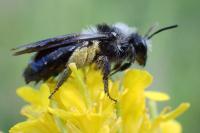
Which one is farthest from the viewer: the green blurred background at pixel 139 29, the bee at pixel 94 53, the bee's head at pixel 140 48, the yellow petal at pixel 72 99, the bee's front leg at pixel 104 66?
the green blurred background at pixel 139 29

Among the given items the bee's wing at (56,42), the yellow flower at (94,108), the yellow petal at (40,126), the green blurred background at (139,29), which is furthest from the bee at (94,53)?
the green blurred background at (139,29)

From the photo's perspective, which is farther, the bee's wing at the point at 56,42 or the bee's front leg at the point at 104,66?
the bee's front leg at the point at 104,66

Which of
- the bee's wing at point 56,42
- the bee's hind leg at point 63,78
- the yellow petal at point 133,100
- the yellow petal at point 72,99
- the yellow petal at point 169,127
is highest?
the bee's wing at point 56,42

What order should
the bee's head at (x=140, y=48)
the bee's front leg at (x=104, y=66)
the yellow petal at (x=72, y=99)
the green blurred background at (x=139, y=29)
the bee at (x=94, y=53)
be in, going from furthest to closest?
the green blurred background at (x=139, y=29) → the bee's head at (x=140, y=48) → the bee at (x=94, y=53) → the bee's front leg at (x=104, y=66) → the yellow petal at (x=72, y=99)

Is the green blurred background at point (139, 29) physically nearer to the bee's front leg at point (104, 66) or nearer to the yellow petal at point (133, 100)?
the bee's front leg at point (104, 66)

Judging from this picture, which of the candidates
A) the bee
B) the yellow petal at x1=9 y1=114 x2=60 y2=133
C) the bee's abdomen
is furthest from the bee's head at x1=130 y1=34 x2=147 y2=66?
the yellow petal at x1=9 y1=114 x2=60 y2=133

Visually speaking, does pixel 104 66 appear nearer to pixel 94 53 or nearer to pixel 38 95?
pixel 94 53

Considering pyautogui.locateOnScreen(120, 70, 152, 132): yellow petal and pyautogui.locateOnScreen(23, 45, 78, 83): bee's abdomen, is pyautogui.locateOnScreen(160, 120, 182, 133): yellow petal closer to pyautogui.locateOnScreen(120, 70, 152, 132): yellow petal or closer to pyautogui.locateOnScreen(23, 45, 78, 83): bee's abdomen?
pyautogui.locateOnScreen(120, 70, 152, 132): yellow petal
